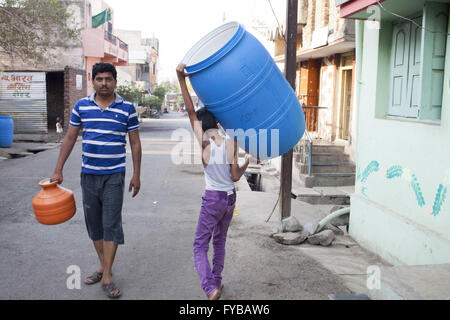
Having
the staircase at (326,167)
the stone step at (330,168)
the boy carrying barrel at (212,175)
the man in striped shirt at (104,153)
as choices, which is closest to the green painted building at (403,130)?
the boy carrying barrel at (212,175)

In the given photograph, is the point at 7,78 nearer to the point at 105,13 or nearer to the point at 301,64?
the point at 105,13

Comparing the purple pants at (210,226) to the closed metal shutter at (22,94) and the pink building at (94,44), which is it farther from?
the pink building at (94,44)

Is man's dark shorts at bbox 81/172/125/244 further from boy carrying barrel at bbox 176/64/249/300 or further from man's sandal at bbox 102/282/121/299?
boy carrying barrel at bbox 176/64/249/300

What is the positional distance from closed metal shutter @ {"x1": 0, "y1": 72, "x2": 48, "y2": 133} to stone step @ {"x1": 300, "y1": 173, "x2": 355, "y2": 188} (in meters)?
Answer: 12.9

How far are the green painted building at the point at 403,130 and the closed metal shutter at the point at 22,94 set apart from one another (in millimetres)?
15710

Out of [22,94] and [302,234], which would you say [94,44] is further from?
[302,234]

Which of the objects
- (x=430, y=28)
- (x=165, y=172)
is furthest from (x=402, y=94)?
(x=165, y=172)

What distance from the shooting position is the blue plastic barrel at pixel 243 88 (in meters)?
2.99

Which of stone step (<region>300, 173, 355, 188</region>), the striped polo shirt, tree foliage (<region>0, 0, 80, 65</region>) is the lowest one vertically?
stone step (<region>300, 173, 355, 188</region>)

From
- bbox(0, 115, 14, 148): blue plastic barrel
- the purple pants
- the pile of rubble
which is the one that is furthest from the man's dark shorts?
bbox(0, 115, 14, 148): blue plastic barrel

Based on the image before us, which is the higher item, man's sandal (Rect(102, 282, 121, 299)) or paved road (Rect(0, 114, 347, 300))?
man's sandal (Rect(102, 282, 121, 299))

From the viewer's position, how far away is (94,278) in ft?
11.9

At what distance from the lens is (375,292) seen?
9.39 ft

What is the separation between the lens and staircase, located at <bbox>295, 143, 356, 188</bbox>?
9438 mm
